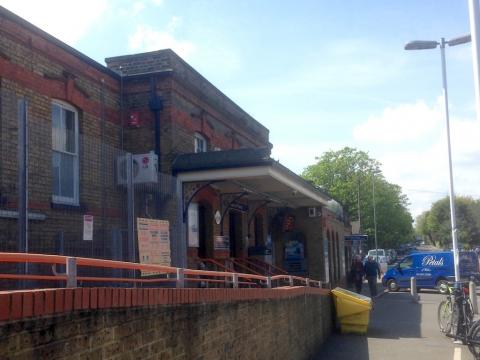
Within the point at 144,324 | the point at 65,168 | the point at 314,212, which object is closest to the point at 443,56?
the point at 314,212

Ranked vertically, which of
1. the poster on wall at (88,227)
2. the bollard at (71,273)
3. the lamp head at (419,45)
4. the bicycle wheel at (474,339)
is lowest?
the bicycle wheel at (474,339)

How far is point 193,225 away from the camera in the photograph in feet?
44.8

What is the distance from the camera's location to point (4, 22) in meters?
8.95

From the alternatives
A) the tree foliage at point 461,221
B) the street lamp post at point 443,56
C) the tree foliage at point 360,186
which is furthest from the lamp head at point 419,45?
the tree foliage at point 461,221

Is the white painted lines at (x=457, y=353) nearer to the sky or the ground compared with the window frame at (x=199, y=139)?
nearer to the ground

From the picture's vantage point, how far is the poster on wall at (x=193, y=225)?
13239mm

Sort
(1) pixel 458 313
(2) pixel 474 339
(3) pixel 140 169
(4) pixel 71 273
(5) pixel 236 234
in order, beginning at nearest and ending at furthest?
(4) pixel 71 273
(3) pixel 140 169
(2) pixel 474 339
(1) pixel 458 313
(5) pixel 236 234

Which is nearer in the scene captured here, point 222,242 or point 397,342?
point 397,342

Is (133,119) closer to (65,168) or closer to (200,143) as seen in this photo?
(200,143)

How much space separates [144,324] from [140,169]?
427 centimetres

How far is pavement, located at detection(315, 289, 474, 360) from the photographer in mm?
11055

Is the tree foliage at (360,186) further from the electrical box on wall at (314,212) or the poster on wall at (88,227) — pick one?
the poster on wall at (88,227)

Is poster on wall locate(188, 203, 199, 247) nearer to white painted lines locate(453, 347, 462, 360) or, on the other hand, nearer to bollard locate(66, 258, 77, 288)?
white painted lines locate(453, 347, 462, 360)

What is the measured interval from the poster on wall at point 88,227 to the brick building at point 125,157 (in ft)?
0.30
